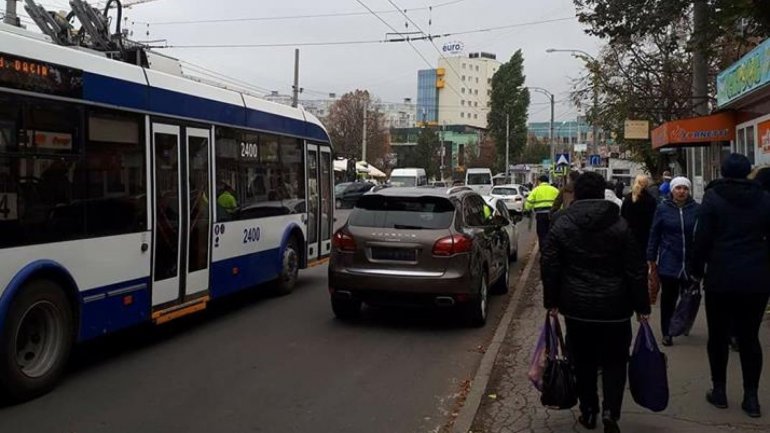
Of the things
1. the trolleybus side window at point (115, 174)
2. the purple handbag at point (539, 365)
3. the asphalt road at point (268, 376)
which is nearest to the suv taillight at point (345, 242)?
the asphalt road at point (268, 376)

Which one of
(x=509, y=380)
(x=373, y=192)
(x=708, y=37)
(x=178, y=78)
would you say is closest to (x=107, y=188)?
(x=178, y=78)

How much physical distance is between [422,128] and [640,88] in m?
71.6

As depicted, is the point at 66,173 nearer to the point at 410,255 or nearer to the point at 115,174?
the point at 115,174

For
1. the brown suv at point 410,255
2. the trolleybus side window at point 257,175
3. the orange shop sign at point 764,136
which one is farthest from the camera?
the orange shop sign at point 764,136

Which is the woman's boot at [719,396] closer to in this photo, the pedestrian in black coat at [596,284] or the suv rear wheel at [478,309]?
the pedestrian in black coat at [596,284]

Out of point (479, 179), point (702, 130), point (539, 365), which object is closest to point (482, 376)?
point (539, 365)

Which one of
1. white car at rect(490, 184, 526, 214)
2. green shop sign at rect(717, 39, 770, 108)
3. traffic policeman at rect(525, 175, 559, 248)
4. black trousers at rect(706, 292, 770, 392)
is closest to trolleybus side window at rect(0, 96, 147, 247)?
black trousers at rect(706, 292, 770, 392)

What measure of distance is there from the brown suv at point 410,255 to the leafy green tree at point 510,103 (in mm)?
80951

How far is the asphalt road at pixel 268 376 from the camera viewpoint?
5.32 metres

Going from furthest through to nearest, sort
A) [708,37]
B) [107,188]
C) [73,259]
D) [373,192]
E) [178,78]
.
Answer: [708,37] < [373,192] < [178,78] < [107,188] < [73,259]

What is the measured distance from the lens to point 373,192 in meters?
9.03

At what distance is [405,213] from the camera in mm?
8633

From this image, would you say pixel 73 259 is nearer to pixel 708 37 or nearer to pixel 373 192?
pixel 373 192

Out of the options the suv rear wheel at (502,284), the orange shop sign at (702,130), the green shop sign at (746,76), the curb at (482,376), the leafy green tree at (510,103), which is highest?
the leafy green tree at (510,103)
